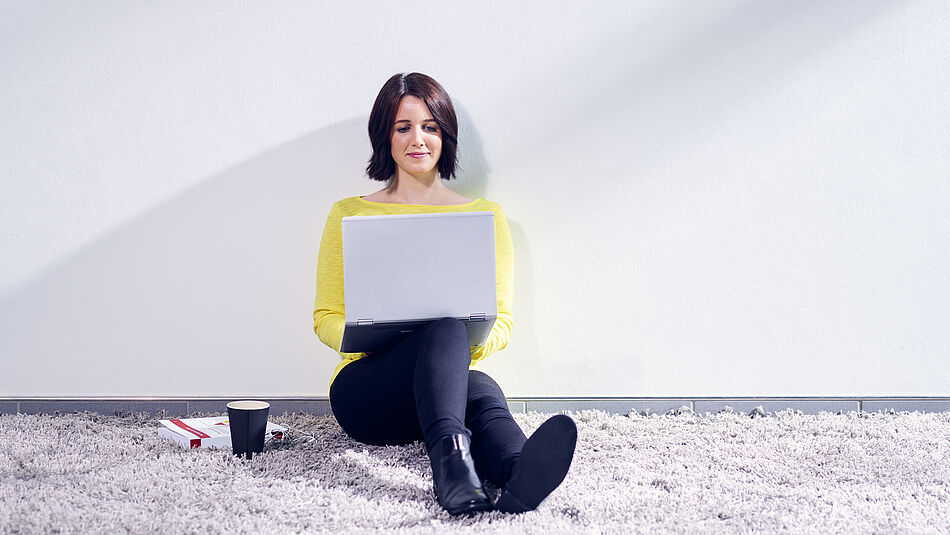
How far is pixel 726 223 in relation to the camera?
1.71 metres

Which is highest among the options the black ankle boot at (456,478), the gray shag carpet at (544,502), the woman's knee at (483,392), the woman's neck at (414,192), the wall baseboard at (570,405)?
the woman's neck at (414,192)

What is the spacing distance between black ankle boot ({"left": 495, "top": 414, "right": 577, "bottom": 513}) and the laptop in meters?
0.32

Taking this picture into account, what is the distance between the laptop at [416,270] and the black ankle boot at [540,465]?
1.06ft

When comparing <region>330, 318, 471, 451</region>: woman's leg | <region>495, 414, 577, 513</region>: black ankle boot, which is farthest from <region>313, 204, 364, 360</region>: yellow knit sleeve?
<region>495, 414, 577, 513</region>: black ankle boot

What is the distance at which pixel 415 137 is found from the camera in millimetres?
1529

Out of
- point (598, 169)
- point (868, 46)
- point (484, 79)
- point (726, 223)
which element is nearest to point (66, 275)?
point (484, 79)

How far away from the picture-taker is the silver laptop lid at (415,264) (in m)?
1.13

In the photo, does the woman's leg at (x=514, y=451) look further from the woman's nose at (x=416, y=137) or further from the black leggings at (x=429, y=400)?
the woman's nose at (x=416, y=137)

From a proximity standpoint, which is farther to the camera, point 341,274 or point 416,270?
point 341,274

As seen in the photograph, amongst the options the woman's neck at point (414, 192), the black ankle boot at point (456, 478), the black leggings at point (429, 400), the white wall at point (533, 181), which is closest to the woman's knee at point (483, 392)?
the black leggings at point (429, 400)

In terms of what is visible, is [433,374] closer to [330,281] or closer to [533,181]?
[330,281]

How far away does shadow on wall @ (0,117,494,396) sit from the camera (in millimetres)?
1686

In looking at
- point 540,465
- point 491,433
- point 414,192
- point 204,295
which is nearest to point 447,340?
point 491,433

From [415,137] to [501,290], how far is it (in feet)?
1.34
